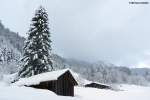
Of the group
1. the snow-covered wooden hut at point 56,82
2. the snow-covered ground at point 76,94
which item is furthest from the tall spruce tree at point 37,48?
the snow-covered wooden hut at point 56,82

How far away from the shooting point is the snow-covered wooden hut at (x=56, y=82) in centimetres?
3788

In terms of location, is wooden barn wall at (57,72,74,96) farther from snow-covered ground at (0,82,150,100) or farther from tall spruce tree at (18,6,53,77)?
tall spruce tree at (18,6,53,77)

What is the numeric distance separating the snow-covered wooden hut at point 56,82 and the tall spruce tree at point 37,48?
9397 millimetres

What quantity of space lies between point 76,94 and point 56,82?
6.54m

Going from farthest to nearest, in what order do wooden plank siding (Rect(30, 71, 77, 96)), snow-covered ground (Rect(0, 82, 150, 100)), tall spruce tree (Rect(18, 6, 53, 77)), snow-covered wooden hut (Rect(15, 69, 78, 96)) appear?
1. tall spruce tree (Rect(18, 6, 53, 77))
2. wooden plank siding (Rect(30, 71, 77, 96))
3. snow-covered wooden hut (Rect(15, 69, 78, 96))
4. snow-covered ground (Rect(0, 82, 150, 100))

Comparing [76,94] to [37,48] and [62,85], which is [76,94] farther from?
[37,48]

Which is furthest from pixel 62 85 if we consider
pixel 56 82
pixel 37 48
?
pixel 37 48

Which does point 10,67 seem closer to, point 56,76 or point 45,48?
point 45,48

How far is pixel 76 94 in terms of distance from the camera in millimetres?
43844

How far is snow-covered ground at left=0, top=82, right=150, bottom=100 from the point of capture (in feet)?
67.1

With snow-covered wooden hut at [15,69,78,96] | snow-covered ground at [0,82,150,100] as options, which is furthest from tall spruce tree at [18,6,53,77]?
snow-covered wooden hut at [15,69,78,96]

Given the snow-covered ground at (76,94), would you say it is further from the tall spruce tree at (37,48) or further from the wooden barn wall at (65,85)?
the tall spruce tree at (37,48)

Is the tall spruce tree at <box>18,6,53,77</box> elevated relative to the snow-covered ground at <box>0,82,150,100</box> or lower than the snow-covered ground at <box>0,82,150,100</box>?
elevated

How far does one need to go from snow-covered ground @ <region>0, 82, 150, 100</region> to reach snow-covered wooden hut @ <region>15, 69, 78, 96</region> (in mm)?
1932
